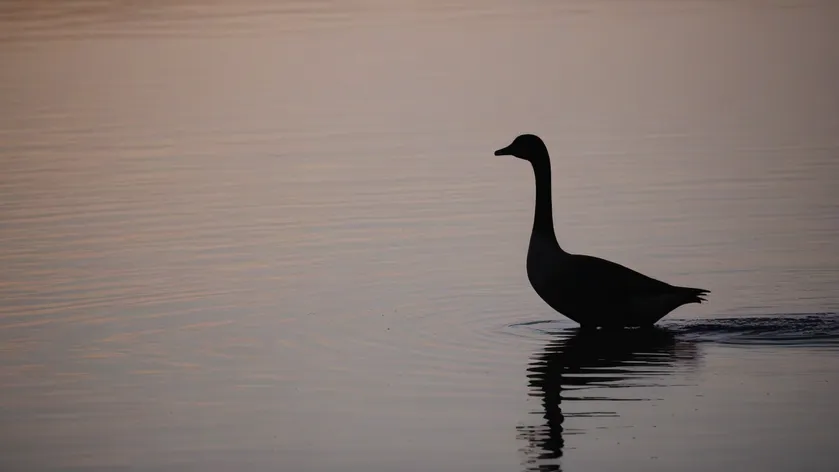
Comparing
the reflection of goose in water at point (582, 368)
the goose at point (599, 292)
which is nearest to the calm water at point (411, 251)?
the reflection of goose in water at point (582, 368)

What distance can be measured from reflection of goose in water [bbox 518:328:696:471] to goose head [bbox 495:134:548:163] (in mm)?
1904

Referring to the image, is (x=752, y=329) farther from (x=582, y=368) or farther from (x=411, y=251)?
(x=411, y=251)

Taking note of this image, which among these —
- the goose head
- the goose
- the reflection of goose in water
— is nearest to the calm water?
the reflection of goose in water

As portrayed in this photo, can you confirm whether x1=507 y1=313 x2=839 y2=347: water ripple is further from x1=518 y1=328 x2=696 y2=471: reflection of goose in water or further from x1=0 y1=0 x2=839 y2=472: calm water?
x1=518 y1=328 x2=696 y2=471: reflection of goose in water

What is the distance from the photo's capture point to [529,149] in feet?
46.8

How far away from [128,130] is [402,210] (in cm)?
735

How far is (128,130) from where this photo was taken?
2369cm

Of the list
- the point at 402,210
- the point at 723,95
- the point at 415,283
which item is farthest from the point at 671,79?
the point at 415,283

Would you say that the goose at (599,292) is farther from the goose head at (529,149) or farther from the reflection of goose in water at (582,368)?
the goose head at (529,149)

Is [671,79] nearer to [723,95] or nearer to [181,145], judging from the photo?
[723,95]

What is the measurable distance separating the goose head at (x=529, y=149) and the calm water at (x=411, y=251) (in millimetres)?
1128

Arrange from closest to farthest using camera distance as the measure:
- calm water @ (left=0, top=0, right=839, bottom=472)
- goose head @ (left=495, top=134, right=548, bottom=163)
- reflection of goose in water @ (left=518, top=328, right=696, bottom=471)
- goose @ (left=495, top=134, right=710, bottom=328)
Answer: reflection of goose in water @ (left=518, top=328, right=696, bottom=471), calm water @ (left=0, top=0, right=839, bottom=472), goose @ (left=495, top=134, right=710, bottom=328), goose head @ (left=495, top=134, right=548, bottom=163)

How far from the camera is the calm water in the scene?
32.3 feet

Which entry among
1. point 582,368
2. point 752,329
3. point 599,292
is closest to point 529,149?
point 599,292
